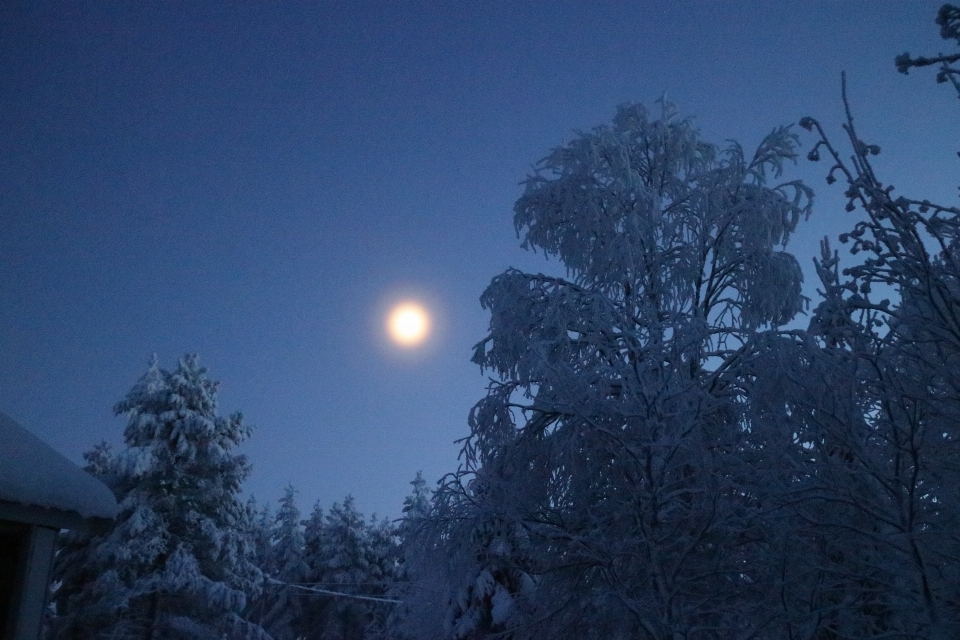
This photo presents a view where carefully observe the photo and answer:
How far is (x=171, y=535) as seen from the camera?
1830 centimetres

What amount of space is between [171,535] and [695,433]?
16.6m

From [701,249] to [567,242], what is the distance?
2.09 m

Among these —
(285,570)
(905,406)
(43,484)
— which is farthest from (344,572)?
(905,406)

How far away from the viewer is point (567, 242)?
1102 cm

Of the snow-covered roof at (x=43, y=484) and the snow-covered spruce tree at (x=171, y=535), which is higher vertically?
the snow-covered spruce tree at (x=171, y=535)

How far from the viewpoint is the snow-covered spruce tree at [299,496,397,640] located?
116 ft

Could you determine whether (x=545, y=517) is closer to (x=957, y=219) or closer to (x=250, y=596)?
(x=957, y=219)

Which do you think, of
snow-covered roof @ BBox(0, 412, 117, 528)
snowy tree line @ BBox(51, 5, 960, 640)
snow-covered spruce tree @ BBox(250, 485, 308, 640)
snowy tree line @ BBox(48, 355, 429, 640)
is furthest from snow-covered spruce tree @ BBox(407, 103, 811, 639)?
snow-covered spruce tree @ BBox(250, 485, 308, 640)

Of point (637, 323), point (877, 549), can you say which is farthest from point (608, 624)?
point (637, 323)

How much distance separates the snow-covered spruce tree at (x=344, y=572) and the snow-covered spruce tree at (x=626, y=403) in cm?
2783

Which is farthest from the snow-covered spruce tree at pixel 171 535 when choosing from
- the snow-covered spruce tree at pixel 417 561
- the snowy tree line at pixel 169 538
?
the snow-covered spruce tree at pixel 417 561

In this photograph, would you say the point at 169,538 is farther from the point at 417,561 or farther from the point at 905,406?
the point at 905,406

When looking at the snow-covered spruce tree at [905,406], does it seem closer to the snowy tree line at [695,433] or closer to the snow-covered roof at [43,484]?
the snowy tree line at [695,433]

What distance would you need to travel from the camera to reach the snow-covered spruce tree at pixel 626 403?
5.85 metres
